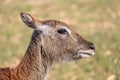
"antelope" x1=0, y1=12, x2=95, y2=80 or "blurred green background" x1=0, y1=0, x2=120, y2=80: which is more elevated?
"blurred green background" x1=0, y1=0, x2=120, y2=80

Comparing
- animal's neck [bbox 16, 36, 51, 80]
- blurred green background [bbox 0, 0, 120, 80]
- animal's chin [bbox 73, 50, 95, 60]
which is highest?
blurred green background [bbox 0, 0, 120, 80]

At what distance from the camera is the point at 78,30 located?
16.8 meters

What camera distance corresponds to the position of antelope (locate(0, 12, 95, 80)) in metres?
8.72

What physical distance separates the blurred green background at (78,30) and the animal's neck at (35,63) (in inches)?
73.3

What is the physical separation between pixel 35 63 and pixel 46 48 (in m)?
0.28

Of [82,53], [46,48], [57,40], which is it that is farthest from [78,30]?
[46,48]

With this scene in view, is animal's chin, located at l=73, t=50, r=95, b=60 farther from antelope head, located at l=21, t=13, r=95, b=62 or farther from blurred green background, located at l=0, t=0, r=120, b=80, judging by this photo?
blurred green background, located at l=0, t=0, r=120, b=80

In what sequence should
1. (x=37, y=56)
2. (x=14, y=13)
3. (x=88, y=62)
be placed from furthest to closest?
(x=14, y=13) < (x=88, y=62) < (x=37, y=56)

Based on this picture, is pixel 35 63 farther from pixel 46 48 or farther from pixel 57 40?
pixel 57 40

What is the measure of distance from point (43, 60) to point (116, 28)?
7.23 m

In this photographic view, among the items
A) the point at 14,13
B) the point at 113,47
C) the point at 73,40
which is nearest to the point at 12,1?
the point at 14,13

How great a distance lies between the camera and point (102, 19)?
17656mm

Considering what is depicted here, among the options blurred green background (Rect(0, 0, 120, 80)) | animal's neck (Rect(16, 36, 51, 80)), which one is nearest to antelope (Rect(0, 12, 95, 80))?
animal's neck (Rect(16, 36, 51, 80))

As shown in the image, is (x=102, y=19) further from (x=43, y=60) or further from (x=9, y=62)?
(x=43, y=60)
